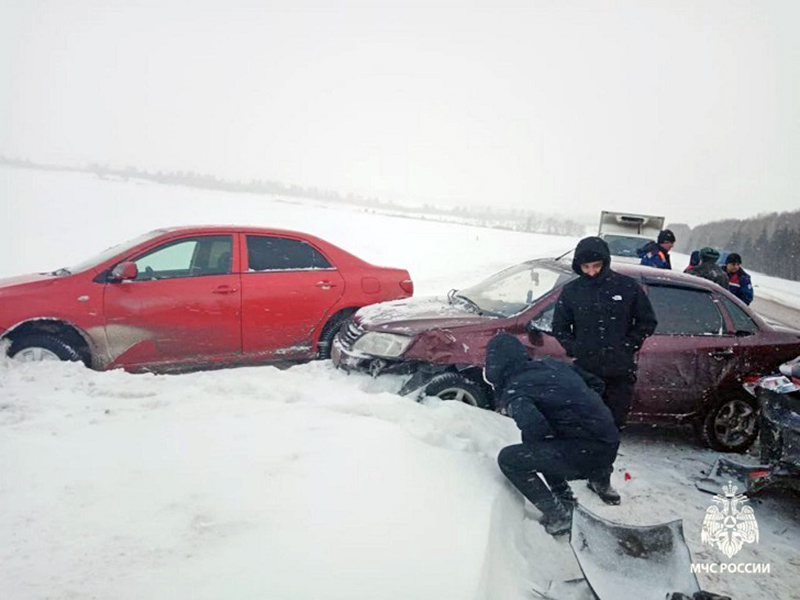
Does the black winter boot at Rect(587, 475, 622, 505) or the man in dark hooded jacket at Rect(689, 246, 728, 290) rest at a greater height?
the man in dark hooded jacket at Rect(689, 246, 728, 290)

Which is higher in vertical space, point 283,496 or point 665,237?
point 665,237

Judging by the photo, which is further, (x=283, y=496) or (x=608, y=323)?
(x=608, y=323)

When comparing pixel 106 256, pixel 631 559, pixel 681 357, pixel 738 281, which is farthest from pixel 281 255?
pixel 738 281

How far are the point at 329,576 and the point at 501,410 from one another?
243cm

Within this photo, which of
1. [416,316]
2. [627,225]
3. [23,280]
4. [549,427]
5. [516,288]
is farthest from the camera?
[627,225]

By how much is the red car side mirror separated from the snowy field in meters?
0.96

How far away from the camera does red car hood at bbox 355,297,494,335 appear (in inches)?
174

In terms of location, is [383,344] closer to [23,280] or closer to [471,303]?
[471,303]

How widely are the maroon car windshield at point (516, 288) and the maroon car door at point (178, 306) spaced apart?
250 centimetres

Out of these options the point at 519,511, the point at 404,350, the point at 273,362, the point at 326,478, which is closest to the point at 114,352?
the point at 273,362

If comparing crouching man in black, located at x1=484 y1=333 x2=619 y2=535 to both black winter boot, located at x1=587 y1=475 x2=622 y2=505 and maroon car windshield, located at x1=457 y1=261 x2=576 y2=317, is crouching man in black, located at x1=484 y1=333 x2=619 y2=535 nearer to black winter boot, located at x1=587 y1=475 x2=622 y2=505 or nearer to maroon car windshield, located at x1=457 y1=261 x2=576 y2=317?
black winter boot, located at x1=587 y1=475 x2=622 y2=505

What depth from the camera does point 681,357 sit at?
452 cm

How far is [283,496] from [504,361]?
145 centimetres

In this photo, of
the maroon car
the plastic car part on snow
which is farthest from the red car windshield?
the plastic car part on snow
